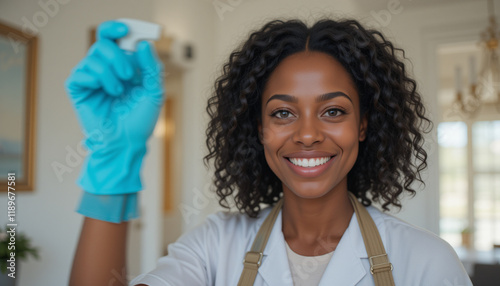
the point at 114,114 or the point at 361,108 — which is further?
the point at 361,108

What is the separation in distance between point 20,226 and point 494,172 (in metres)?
6.12

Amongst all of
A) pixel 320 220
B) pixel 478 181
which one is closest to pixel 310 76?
pixel 320 220

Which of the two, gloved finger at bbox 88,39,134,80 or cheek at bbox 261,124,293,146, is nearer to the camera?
gloved finger at bbox 88,39,134,80

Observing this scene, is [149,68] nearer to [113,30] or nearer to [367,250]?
[113,30]

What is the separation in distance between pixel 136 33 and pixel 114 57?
7cm

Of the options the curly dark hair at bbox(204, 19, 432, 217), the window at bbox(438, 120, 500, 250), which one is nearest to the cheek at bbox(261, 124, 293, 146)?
the curly dark hair at bbox(204, 19, 432, 217)

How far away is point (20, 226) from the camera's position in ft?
6.72

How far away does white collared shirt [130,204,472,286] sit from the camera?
0.83m

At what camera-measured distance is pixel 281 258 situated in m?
0.95

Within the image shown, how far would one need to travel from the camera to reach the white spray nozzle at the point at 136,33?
773 millimetres

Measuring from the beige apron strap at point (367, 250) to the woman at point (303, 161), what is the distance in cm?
1

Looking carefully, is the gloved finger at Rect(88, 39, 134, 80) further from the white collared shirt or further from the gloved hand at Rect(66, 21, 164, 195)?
the white collared shirt

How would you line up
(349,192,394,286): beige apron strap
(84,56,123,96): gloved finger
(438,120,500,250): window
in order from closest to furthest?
(84,56,123,96): gloved finger
(349,192,394,286): beige apron strap
(438,120,500,250): window

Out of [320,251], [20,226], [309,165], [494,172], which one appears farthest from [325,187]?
[494,172]
